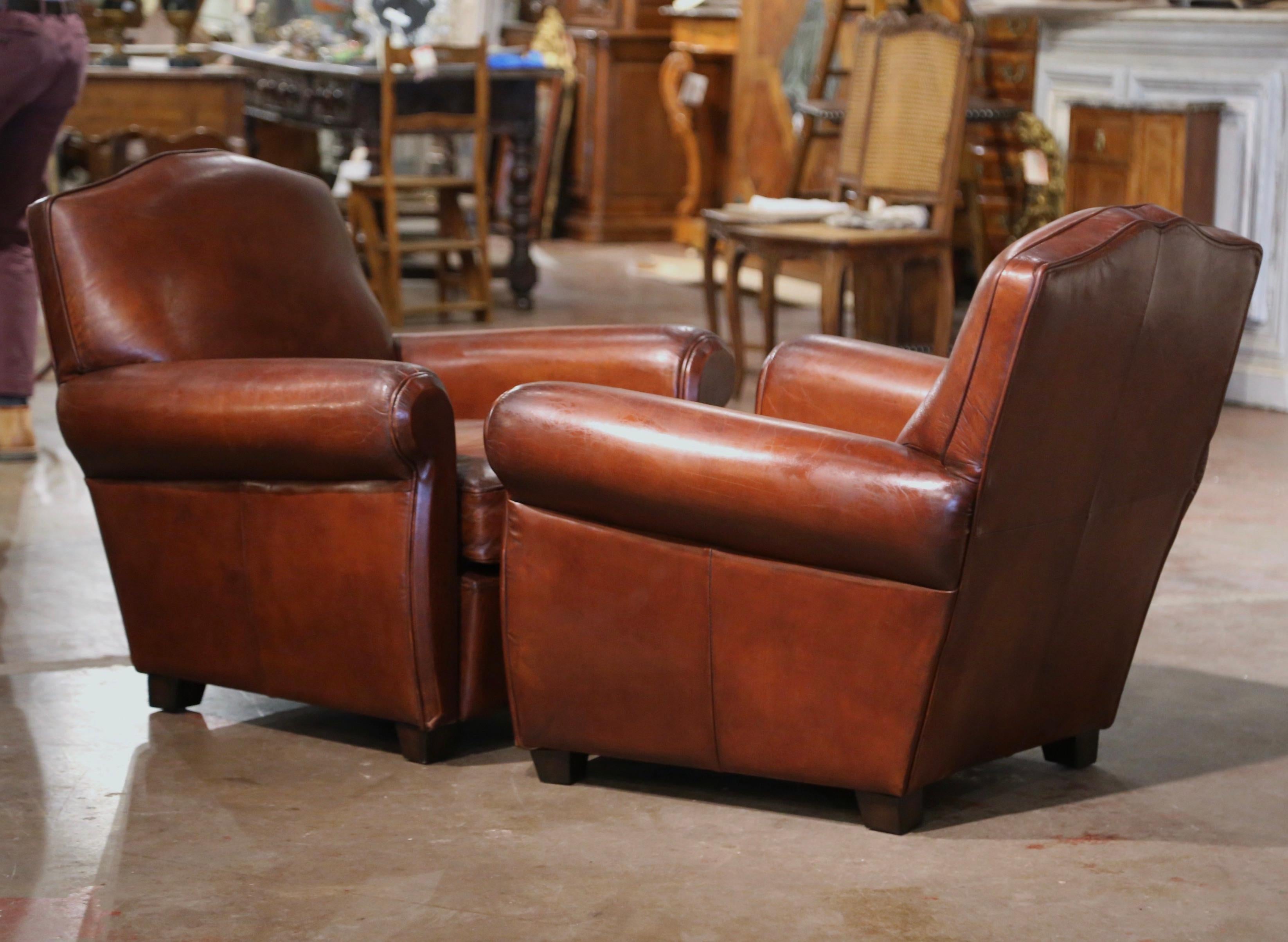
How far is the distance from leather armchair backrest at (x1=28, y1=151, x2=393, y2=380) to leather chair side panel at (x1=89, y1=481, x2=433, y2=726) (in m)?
0.25

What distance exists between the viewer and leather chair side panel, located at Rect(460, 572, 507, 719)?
2.58 meters

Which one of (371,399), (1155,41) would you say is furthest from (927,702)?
(1155,41)

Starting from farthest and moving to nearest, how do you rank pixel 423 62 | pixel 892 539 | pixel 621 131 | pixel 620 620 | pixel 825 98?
pixel 621 131
pixel 825 98
pixel 423 62
pixel 620 620
pixel 892 539

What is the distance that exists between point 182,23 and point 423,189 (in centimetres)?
128

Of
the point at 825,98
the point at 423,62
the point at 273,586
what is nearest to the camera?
the point at 273,586

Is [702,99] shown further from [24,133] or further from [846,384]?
[846,384]

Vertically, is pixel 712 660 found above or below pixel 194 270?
below

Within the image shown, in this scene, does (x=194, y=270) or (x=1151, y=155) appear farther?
(x=1151, y=155)

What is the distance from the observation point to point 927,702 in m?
2.24

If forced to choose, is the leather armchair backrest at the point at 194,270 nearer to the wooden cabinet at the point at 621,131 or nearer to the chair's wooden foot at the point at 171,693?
the chair's wooden foot at the point at 171,693

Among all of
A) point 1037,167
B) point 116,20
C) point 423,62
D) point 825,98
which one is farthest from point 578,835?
point 825,98

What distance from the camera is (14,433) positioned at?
4.55m

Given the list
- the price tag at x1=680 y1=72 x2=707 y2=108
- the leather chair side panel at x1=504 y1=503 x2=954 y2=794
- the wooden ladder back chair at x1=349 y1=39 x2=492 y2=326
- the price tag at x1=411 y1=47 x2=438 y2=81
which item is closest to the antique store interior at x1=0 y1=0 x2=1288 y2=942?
the leather chair side panel at x1=504 y1=503 x2=954 y2=794

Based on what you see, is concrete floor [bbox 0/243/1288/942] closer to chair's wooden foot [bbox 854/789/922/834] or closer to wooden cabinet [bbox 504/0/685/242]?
chair's wooden foot [bbox 854/789/922/834]
